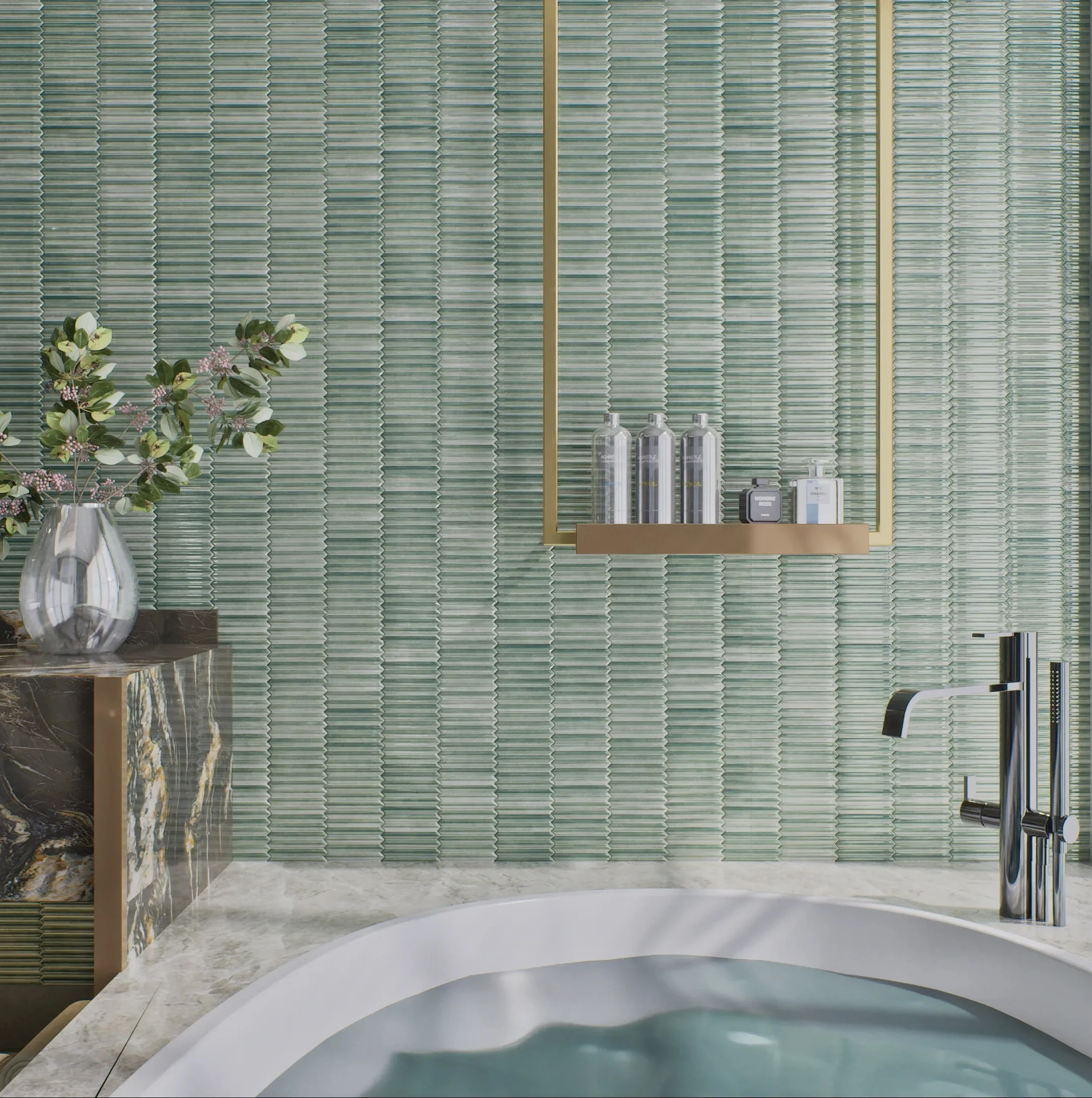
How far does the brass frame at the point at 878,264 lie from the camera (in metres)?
1.24

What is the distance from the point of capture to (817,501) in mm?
1216

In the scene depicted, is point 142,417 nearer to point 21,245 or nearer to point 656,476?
point 21,245

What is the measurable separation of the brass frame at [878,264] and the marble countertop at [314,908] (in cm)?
50

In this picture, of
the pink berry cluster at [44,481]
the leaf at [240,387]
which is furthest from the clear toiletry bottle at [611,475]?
the pink berry cluster at [44,481]

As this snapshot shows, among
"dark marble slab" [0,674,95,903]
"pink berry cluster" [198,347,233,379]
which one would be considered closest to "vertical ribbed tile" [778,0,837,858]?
"pink berry cluster" [198,347,233,379]

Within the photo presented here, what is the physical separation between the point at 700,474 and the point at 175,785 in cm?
84

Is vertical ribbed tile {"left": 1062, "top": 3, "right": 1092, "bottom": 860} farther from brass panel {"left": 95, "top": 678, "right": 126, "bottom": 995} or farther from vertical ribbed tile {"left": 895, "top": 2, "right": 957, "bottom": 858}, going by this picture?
brass panel {"left": 95, "top": 678, "right": 126, "bottom": 995}

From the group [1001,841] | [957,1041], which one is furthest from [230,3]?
[957,1041]

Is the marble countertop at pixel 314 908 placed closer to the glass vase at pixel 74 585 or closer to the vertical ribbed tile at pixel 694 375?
the vertical ribbed tile at pixel 694 375

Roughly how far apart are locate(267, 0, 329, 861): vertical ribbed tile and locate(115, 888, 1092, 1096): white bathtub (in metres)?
0.36

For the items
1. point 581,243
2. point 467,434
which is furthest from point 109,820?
point 581,243

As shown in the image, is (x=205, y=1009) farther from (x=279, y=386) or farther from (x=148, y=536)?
(x=279, y=386)

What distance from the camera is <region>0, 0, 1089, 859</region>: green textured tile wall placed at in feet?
4.28

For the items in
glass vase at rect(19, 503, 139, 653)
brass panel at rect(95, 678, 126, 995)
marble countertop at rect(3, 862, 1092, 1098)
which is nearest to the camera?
marble countertop at rect(3, 862, 1092, 1098)
